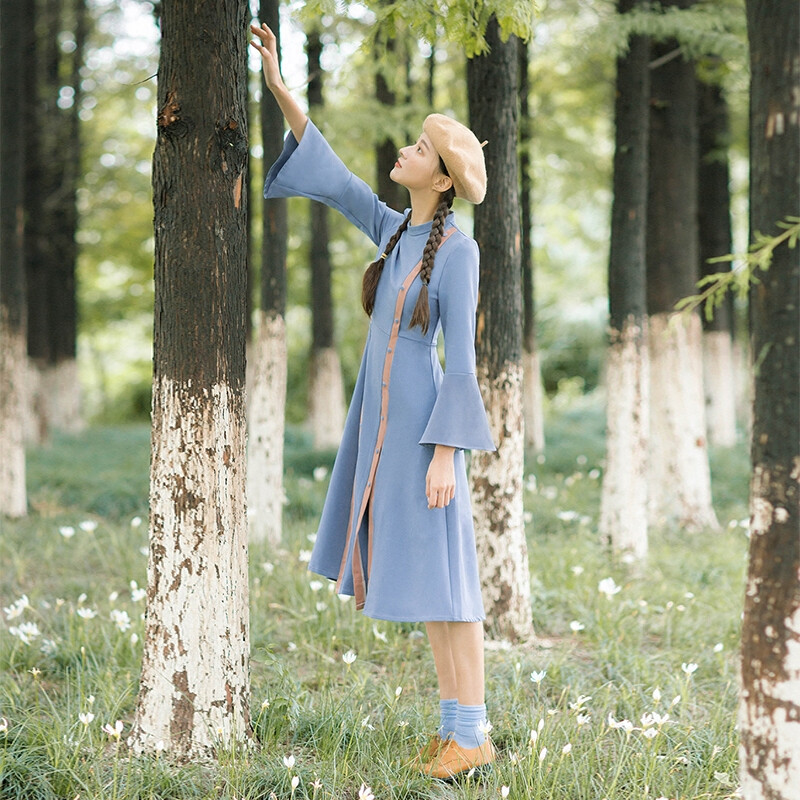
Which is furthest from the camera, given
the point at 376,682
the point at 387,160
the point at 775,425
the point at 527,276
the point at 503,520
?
the point at 527,276

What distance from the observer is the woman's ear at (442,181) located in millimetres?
3207

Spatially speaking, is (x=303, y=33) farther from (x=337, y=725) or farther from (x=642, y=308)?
(x=337, y=725)

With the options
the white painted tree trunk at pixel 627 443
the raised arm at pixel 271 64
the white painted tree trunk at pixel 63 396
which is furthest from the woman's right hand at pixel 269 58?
the white painted tree trunk at pixel 63 396

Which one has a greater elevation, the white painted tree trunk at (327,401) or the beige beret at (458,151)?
the beige beret at (458,151)

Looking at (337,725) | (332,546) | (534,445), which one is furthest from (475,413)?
(534,445)

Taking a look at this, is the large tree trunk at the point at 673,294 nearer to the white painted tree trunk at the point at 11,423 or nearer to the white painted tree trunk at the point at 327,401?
the white painted tree trunk at the point at 327,401

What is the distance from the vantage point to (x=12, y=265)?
26.0ft

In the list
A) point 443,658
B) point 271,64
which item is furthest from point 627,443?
point 271,64

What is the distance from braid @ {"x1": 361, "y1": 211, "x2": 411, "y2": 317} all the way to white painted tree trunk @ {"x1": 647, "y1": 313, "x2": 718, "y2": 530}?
4879 mm

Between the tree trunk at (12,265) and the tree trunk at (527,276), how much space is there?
15.8 feet

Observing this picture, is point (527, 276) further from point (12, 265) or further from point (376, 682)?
point (376, 682)

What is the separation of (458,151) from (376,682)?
2.23 m

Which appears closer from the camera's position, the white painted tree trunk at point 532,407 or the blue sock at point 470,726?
the blue sock at point 470,726

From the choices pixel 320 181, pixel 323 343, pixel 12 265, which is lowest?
pixel 323 343
